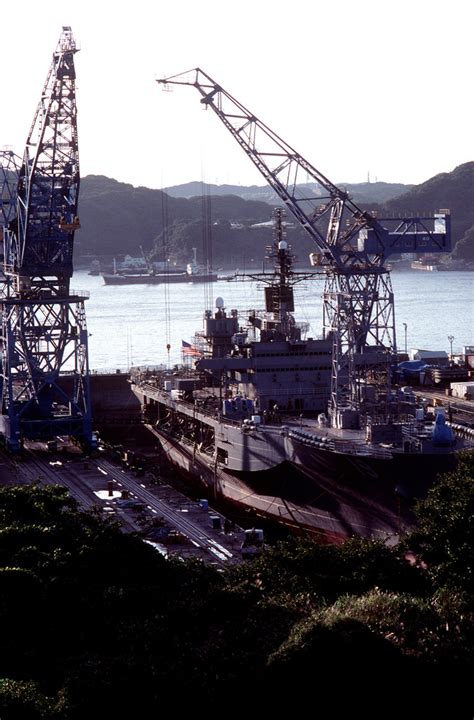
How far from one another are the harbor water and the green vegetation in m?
37.3

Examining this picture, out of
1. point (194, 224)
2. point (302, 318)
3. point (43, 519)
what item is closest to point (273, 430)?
point (43, 519)

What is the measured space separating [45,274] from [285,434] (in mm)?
14144

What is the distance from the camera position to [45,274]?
148ft

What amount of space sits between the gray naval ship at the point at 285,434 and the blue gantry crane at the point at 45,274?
16.1 feet

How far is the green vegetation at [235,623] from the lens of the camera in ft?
53.8

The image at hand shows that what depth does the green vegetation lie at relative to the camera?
16.4 metres

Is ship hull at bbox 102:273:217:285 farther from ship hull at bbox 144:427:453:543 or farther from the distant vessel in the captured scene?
ship hull at bbox 144:427:453:543

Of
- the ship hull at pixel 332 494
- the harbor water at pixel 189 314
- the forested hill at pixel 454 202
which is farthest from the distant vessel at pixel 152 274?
the ship hull at pixel 332 494

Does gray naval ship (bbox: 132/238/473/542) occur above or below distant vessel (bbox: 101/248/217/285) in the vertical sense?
below

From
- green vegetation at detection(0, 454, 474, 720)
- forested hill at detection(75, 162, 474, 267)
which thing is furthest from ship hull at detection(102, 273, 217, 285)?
green vegetation at detection(0, 454, 474, 720)

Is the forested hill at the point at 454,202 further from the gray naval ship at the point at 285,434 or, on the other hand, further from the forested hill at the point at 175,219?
the gray naval ship at the point at 285,434

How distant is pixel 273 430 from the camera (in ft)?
125

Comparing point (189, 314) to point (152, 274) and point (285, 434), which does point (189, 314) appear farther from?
point (285, 434)

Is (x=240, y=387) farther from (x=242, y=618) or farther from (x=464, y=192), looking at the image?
(x=464, y=192)
